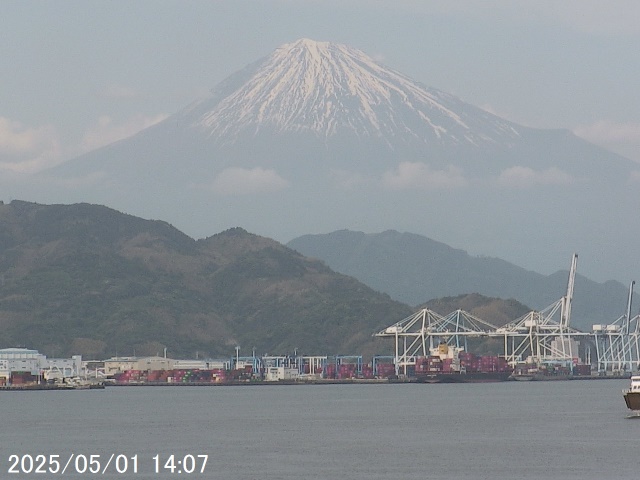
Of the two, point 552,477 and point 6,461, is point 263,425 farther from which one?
point 552,477

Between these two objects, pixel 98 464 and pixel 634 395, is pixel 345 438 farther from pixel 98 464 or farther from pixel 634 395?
pixel 634 395

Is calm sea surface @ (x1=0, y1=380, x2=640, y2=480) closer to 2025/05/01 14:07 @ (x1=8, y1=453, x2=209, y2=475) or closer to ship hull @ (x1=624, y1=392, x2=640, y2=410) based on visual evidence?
2025/05/01 14:07 @ (x1=8, y1=453, x2=209, y2=475)

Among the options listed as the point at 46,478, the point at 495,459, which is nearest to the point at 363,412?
the point at 495,459

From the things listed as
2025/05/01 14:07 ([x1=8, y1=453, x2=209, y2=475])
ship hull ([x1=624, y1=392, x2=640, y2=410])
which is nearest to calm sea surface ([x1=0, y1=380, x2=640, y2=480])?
2025/05/01 14:07 ([x1=8, y1=453, x2=209, y2=475])

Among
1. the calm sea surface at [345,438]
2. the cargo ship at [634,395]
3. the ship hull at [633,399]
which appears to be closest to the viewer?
the calm sea surface at [345,438]

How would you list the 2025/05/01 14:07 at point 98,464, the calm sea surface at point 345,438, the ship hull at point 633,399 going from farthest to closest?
1. the ship hull at point 633,399
2. the 2025/05/01 14:07 at point 98,464
3. the calm sea surface at point 345,438

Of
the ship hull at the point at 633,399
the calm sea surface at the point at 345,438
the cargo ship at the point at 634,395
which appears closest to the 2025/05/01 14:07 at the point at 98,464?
the calm sea surface at the point at 345,438

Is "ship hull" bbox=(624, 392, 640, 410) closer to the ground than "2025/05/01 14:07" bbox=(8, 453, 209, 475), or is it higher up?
higher up

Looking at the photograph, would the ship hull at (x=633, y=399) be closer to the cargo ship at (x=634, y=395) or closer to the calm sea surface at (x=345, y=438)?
the cargo ship at (x=634, y=395)
